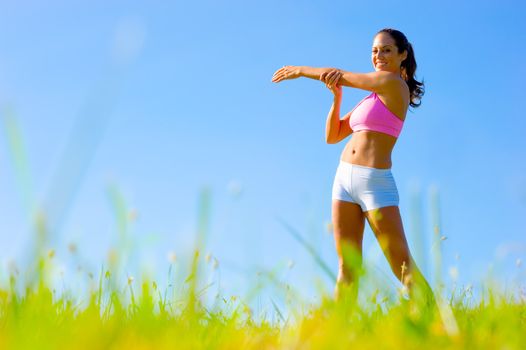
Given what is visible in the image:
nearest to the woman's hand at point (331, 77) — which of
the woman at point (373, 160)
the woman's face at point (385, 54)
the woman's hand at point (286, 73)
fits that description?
the woman at point (373, 160)

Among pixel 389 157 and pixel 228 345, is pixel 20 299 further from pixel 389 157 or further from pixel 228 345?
pixel 389 157

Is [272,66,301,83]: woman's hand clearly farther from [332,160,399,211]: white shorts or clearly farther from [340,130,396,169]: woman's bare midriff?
[332,160,399,211]: white shorts

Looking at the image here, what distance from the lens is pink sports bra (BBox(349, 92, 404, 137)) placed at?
5.00 m

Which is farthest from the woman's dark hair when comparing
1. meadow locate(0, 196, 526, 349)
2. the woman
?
meadow locate(0, 196, 526, 349)

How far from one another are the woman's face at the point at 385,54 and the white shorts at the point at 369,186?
105cm

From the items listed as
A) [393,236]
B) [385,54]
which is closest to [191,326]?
[393,236]

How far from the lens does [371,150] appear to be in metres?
4.95

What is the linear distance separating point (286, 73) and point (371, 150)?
1.14 metres

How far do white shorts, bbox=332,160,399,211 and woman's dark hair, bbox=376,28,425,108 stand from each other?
3.78 feet

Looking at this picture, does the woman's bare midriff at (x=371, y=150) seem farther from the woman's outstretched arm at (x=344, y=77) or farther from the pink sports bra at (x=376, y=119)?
the woman's outstretched arm at (x=344, y=77)

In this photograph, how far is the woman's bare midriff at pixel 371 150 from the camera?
4.92m

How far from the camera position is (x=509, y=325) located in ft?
7.11

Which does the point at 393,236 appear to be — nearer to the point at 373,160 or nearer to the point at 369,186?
the point at 369,186

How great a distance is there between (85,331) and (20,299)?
0.76m
